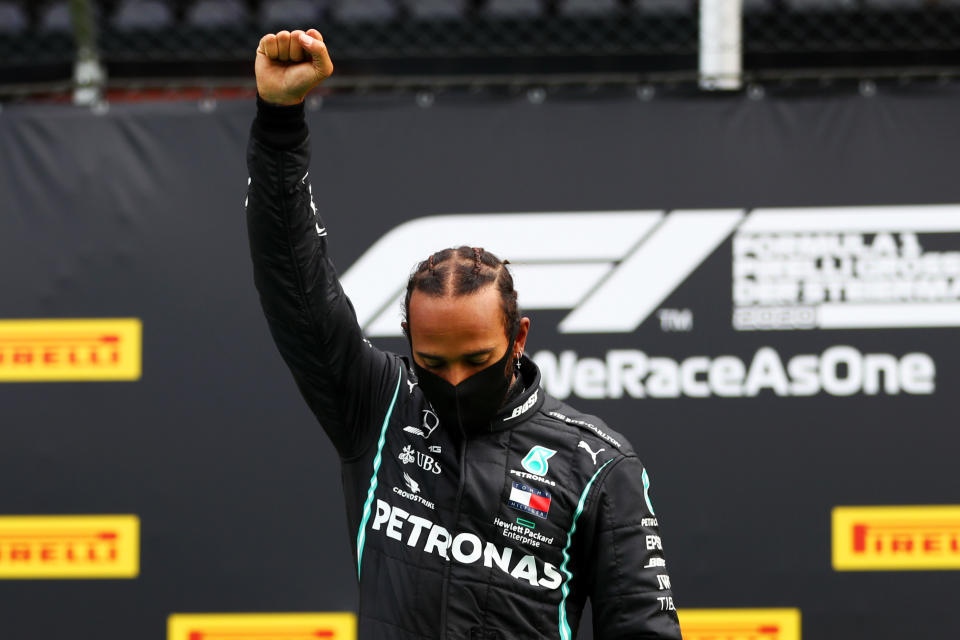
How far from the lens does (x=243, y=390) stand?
2.82 meters

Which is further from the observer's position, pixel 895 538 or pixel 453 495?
pixel 895 538

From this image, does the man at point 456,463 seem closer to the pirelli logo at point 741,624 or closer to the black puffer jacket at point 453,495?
the black puffer jacket at point 453,495

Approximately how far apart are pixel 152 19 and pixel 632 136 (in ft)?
5.78

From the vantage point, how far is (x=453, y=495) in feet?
4.70

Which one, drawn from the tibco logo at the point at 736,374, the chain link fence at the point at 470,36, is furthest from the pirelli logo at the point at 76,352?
the tibco logo at the point at 736,374

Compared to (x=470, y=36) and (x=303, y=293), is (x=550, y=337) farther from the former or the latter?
(x=303, y=293)

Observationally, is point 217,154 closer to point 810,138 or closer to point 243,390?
point 243,390

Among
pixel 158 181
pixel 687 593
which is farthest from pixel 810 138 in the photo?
pixel 158 181

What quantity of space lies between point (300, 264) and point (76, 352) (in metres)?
1.70

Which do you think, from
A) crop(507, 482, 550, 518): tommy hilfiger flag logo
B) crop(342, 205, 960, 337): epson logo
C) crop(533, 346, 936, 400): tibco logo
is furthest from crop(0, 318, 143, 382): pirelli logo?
crop(507, 482, 550, 518): tommy hilfiger flag logo

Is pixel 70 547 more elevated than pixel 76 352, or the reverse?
pixel 76 352

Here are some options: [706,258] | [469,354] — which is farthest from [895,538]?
[469,354]

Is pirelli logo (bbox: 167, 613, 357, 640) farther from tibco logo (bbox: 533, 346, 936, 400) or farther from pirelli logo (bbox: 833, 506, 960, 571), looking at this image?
pirelli logo (bbox: 833, 506, 960, 571)

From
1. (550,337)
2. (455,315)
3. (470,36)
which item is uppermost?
(470,36)
